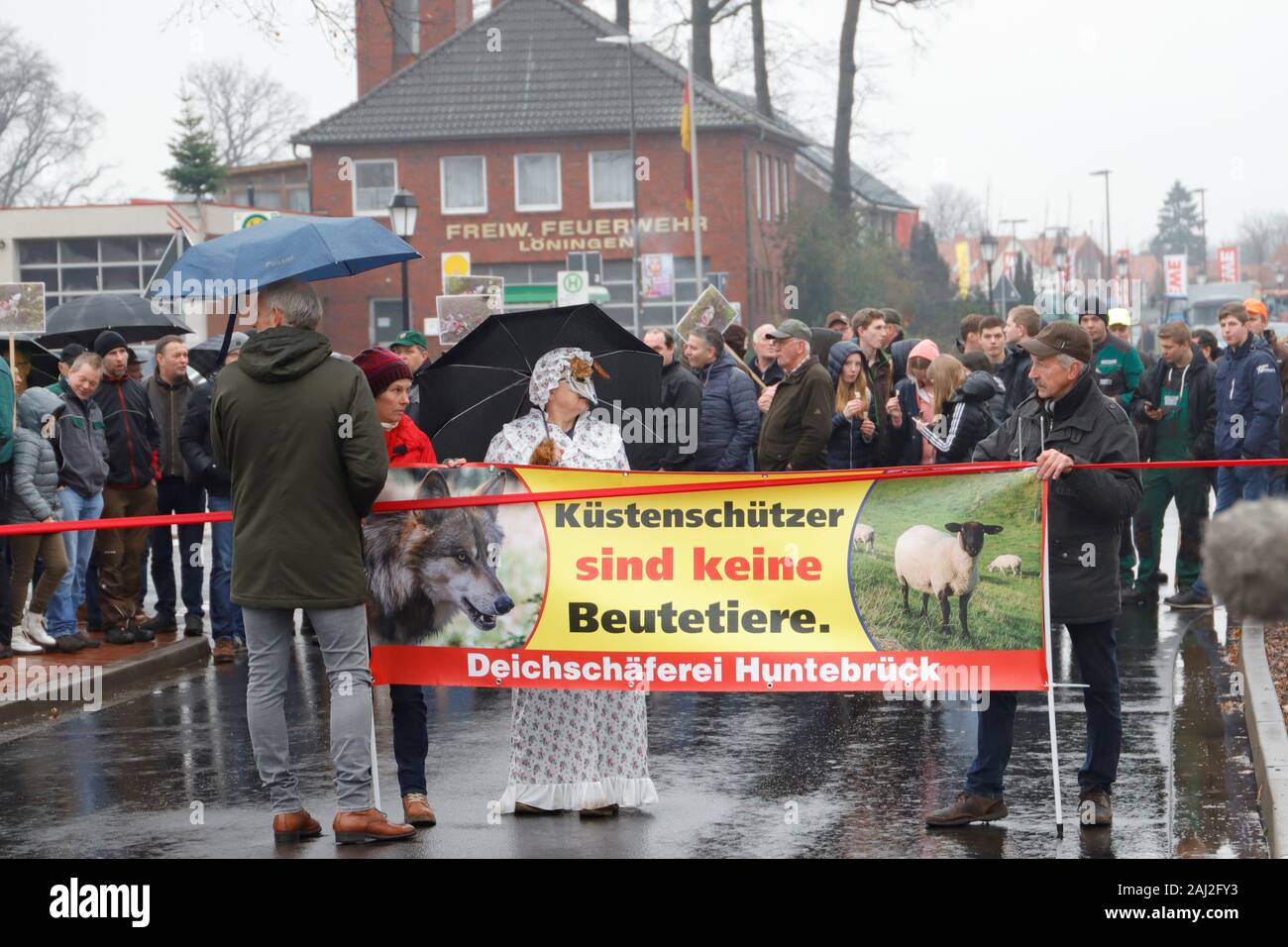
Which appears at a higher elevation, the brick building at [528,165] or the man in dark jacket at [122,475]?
the brick building at [528,165]

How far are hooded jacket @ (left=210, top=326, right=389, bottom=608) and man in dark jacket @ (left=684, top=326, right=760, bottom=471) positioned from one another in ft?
20.2

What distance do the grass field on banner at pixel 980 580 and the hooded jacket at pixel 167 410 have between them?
7451 mm

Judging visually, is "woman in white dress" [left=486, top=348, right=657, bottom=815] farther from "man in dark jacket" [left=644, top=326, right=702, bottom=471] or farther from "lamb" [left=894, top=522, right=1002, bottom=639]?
"man in dark jacket" [left=644, top=326, right=702, bottom=471]

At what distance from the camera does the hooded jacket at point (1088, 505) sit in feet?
22.2

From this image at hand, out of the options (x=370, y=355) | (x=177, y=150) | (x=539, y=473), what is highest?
(x=177, y=150)

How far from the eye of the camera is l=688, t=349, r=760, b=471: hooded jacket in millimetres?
12672

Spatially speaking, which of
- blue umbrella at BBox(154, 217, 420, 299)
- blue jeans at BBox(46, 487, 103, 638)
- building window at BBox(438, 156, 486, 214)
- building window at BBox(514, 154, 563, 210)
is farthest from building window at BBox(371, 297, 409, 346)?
blue umbrella at BBox(154, 217, 420, 299)

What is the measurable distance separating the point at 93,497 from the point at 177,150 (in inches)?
1938

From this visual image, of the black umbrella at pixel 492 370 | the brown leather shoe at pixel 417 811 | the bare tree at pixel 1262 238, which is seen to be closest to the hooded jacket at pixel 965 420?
the black umbrella at pixel 492 370

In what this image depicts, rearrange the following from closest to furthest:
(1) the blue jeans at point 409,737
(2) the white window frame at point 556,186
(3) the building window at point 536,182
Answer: (1) the blue jeans at point 409,737 < (2) the white window frame at point 556,186 < (3) the building window at point 536,182

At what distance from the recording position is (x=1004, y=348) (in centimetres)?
1334

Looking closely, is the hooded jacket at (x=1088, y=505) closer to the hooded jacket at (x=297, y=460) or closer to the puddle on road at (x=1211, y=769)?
the puddle on road at (x=1211, y=769)

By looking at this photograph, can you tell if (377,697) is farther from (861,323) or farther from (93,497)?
(861,323)
